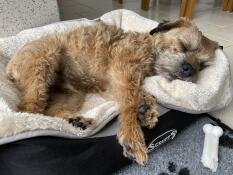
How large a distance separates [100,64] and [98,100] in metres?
0.26

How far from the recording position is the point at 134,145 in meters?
1.60

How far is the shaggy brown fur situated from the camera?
185 centimetres

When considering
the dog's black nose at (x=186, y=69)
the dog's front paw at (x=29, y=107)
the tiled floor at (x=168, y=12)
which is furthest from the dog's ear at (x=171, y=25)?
the tiled floor at (x=168, y=12)

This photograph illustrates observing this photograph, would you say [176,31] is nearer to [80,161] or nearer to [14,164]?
[80,161]

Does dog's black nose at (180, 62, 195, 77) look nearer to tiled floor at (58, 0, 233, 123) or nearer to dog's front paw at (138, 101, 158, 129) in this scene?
dog's front paw at (138, 101, 158, 129)

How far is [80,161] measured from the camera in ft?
4.96

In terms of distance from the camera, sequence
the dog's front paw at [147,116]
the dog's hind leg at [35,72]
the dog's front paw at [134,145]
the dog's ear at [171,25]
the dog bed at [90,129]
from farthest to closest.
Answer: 1. the dog's ear at [171,25]
2. the dog's hind leg at [35,72]
3. the dog's front paw at [147,116]
4. the dog's front paw at [134,145]
5. the dog bed at [90,129]

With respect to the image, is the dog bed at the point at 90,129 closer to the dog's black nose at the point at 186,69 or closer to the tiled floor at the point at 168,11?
the dog's black nose at the point at 186,69

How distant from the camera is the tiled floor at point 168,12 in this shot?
12.8 feet

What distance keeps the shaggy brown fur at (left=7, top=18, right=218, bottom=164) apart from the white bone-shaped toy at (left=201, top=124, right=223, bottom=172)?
36 centimetres

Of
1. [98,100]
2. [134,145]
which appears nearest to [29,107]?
[98,100]

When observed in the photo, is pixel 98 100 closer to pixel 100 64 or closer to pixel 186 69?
pixel 100 64

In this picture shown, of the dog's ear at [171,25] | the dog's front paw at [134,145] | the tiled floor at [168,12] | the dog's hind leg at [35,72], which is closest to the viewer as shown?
the dog's front paw at [134,145]

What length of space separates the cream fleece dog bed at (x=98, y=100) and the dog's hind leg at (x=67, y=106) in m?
0.05
